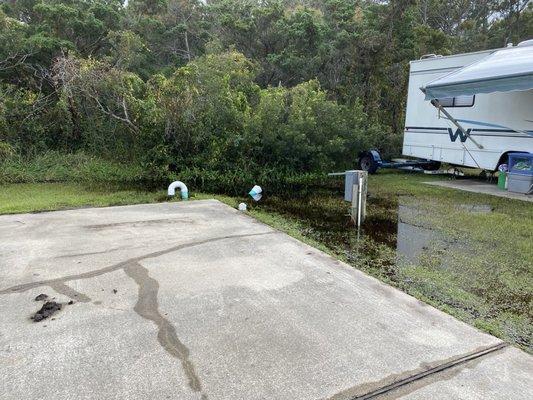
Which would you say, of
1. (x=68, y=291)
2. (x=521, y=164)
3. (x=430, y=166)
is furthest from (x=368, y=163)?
(x=68, y=291)

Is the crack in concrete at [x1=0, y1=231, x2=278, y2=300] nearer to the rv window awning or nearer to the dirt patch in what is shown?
the dirt patch

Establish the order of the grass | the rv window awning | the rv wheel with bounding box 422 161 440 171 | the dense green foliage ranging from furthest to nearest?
the rv wheel with bounding box 422 161 440 171 < the dense green foliage < the rv window awning < the grass

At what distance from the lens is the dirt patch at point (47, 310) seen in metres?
3.29

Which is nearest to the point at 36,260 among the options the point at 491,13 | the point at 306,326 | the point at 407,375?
the point at 306,326

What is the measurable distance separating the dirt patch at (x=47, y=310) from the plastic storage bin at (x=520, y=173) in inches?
334

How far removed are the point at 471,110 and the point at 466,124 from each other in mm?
323

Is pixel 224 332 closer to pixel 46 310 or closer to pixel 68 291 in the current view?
pixel 46 310

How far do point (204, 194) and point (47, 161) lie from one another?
13.5 ft

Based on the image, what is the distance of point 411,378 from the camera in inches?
103

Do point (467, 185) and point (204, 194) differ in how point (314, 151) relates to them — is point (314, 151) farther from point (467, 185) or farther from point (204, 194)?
point (467, 185)

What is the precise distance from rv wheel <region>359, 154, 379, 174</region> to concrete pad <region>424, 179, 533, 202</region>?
1.59m

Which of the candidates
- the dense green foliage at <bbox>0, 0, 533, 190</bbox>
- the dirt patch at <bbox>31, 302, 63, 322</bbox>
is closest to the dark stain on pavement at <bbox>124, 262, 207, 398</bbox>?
the dirt patch at <bbox>31, 302, 63, 322</bbox>

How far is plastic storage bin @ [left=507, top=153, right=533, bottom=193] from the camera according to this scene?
28.0 ft

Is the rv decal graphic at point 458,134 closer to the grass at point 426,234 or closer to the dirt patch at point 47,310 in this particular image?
the grass at point 426,234
